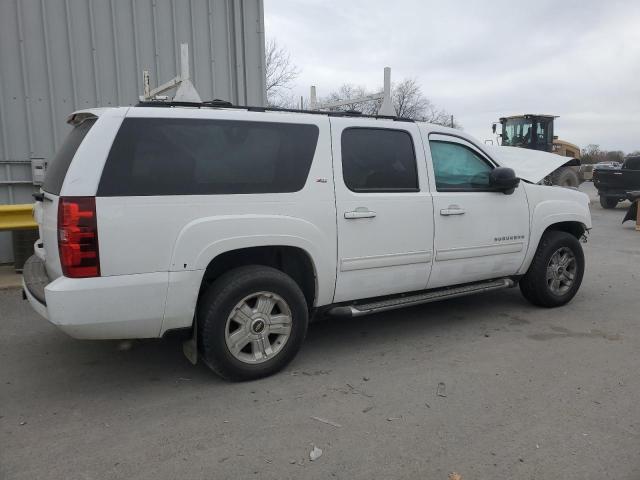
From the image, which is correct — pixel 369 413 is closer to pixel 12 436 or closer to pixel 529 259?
pixel 12 436

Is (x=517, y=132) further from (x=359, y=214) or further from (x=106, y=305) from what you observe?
(x=106, y=305)

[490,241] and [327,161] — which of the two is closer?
[327,161]

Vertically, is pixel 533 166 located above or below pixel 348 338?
above

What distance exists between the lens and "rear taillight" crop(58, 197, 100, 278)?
2947mm

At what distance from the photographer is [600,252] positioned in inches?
370

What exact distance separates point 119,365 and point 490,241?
342 centimetres

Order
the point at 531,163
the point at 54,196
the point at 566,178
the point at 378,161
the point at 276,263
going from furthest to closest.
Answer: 1. the point at 566,178
2. the point at 531,163
3. the point at 378,161
4. the point at 276,263
5. the point at 54,196

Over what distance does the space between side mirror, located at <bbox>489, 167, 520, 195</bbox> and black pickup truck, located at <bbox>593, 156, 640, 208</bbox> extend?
47.2 feet

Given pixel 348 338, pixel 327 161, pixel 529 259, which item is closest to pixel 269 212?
pixel 327 161

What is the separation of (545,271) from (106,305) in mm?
4279

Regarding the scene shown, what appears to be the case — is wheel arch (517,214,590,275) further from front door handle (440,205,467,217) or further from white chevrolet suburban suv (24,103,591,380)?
front door handle (440,205,467,217)

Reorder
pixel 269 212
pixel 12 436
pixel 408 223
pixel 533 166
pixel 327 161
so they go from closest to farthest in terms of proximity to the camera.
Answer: pixel 12 436 → pixel 269 212 → pixel 327 161 → pixel 408 223 → pixel 533 166

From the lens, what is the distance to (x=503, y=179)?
4680 mm

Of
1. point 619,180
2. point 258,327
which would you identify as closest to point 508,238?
point 258,327
